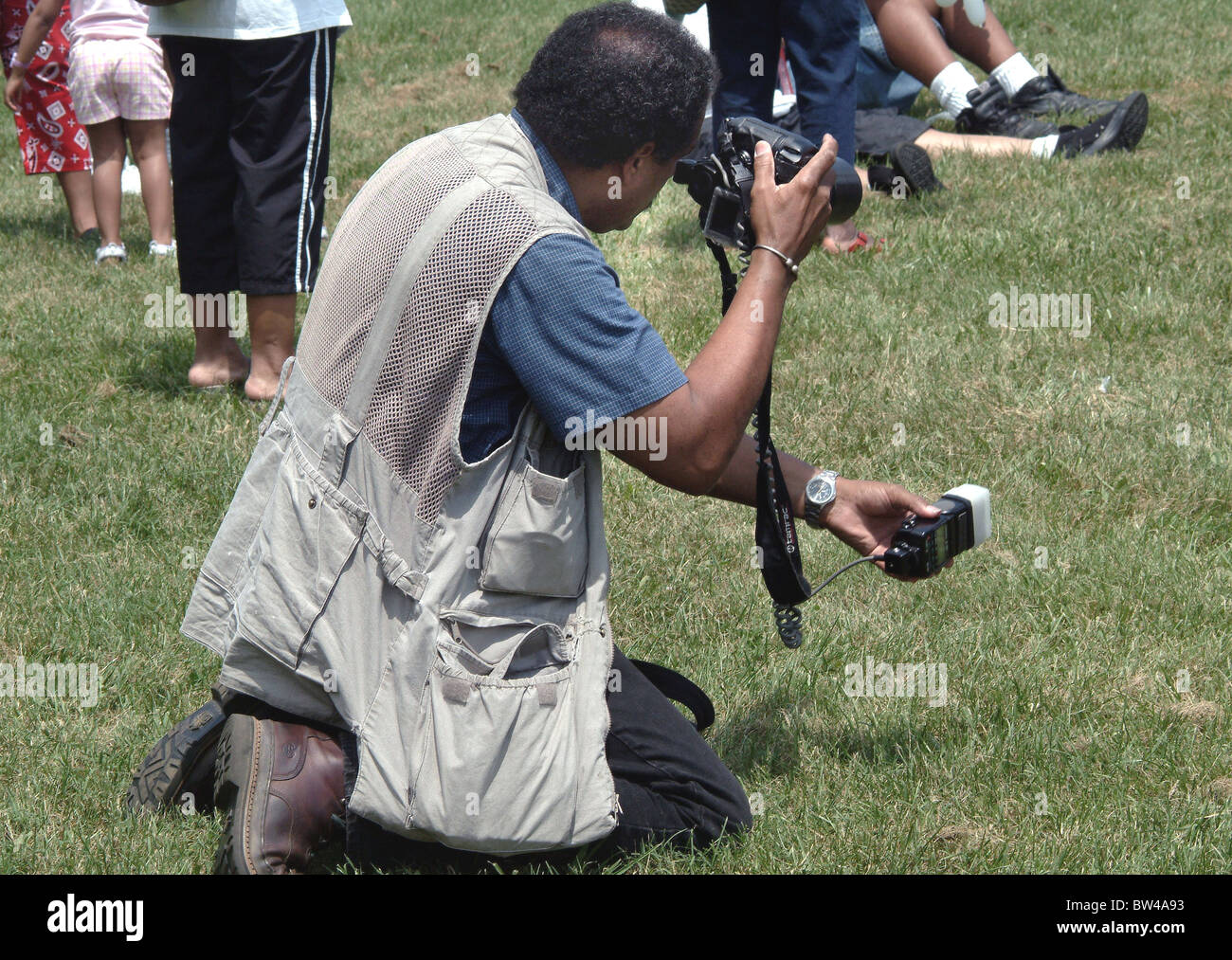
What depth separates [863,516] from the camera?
3.01 m

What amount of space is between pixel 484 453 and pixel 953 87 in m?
5.68

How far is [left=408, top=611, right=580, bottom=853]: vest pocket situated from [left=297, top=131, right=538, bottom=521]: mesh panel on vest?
272mm

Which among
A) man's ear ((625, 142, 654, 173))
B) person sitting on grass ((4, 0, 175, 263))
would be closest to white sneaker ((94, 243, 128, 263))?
person sitting on grass ((4, 0, 175, 263))

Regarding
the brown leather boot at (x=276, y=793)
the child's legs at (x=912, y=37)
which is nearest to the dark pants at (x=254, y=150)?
the brown leather boot at (x=276, y=793)

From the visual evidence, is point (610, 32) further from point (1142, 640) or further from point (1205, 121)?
point (1205, 121)

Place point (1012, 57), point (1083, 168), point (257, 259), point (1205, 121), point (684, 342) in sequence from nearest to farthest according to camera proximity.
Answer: point (257, 259) → point (684, 342) → point (1083, 168) → point (1205, 121) → point (1012, 57)

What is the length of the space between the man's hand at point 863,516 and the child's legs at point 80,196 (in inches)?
214

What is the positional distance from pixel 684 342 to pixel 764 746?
243cm

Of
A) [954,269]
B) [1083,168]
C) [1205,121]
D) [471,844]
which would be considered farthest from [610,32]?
[1205,121]

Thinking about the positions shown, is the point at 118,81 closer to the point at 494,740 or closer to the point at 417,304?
the point at 417,304

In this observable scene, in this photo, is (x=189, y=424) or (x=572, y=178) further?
(x=189, y=424)

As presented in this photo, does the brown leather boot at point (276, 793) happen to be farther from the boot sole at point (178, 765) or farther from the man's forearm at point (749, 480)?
the man's forearm at point (749, 480)

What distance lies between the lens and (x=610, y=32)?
2549mm

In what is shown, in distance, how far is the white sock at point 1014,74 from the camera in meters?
7.52
